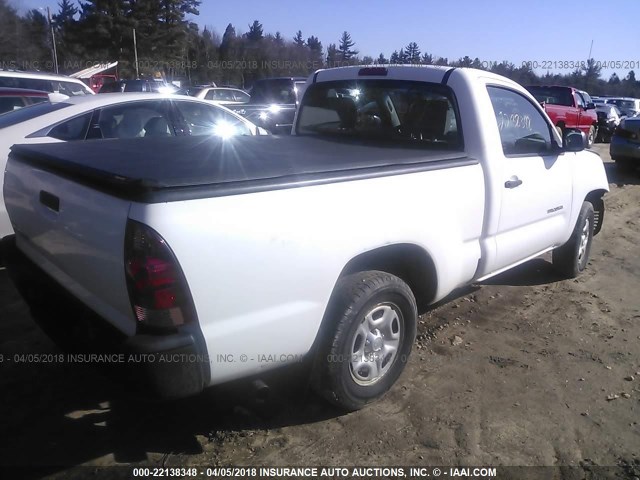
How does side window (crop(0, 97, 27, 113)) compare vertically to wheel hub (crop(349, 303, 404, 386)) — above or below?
above

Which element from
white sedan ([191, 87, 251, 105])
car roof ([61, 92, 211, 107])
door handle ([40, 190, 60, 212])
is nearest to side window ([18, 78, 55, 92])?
white sedan ([191, 87, 251, 105])

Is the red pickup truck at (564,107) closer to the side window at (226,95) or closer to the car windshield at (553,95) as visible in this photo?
the car windshield at (553,95)

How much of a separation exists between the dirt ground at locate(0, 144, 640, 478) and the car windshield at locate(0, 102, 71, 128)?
191cm

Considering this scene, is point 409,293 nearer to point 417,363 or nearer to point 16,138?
point 417,363

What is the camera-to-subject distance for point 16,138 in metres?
4.89

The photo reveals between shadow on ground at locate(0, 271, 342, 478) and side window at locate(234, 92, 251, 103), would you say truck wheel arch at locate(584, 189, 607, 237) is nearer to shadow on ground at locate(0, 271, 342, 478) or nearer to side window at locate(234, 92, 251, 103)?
shadow on ground at locate(0, 271, 342, 478)

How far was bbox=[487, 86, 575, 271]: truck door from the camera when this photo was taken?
3.85 metres

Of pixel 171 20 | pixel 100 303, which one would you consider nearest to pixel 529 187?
pixel 100 303

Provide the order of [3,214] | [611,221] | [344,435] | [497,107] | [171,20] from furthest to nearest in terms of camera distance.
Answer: [171,20]
[611,221]
[3,214]
[497,107]
[344,435]

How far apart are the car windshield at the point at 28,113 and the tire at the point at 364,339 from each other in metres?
3.95

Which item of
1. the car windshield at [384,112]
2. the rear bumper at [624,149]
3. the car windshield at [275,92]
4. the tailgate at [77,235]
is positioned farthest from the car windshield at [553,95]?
the tailgate at [77,235]

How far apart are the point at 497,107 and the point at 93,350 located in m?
3.19

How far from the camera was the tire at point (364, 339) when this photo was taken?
277 cm

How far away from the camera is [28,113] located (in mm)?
5309
